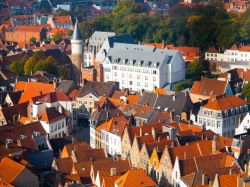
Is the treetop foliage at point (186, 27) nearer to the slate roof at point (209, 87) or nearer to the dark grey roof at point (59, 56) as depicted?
the dark grey roof at point (59, 56)

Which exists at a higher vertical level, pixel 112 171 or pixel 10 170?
pixel 112 171

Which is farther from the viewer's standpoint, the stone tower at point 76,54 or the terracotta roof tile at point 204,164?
the stone tower at point 76,54

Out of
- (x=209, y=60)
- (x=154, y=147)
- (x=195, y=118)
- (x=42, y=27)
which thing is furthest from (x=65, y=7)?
(x=154, y=147)

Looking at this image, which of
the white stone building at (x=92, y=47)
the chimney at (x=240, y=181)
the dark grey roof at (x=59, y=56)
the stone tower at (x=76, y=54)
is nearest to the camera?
the chimney at (x=240, y=181)

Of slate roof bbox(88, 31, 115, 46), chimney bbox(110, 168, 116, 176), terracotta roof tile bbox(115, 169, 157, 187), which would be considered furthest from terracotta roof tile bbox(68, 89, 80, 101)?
terracotta roof tile bbox(115, 169, 157, 187)

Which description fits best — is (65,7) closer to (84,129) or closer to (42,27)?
(42,27)

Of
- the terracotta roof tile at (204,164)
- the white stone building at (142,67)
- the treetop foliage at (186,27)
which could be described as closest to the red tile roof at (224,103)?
the terracotta roof tile at (204,164)

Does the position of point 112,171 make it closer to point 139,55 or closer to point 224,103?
point 224,103

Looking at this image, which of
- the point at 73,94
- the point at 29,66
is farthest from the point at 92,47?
the point at 73,94
